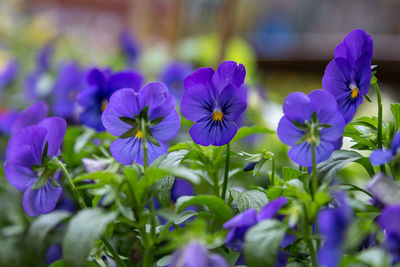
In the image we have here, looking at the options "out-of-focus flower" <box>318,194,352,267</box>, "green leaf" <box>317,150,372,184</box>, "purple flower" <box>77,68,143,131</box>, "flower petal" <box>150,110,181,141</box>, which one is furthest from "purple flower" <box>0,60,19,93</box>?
"out-of-focus flower" <box>318,194,352,267</box>

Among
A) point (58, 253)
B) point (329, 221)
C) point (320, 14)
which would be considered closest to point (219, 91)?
point (329, 221)

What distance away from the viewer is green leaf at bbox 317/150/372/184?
0.44 meters

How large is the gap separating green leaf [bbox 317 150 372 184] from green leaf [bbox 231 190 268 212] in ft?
0.19

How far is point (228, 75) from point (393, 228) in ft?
0.67

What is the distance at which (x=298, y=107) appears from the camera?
1.37ft

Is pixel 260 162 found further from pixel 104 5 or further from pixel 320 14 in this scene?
pixel 104 5

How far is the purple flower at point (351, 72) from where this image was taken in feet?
1.47

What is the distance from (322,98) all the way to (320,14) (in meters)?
4.03

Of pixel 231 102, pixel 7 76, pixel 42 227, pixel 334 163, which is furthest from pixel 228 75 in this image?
pixel 7 76

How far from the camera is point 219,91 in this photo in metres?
0.46

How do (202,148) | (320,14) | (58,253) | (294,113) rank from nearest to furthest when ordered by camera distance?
(294,113)
(202,148)
(58,253)
(320,14)

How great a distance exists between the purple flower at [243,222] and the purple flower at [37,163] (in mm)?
177


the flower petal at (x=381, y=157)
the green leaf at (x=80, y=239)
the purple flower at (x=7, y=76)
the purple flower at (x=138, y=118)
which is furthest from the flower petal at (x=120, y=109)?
the purple flower at (x=7, y=76)

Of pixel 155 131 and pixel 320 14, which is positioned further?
pixel 320 14
